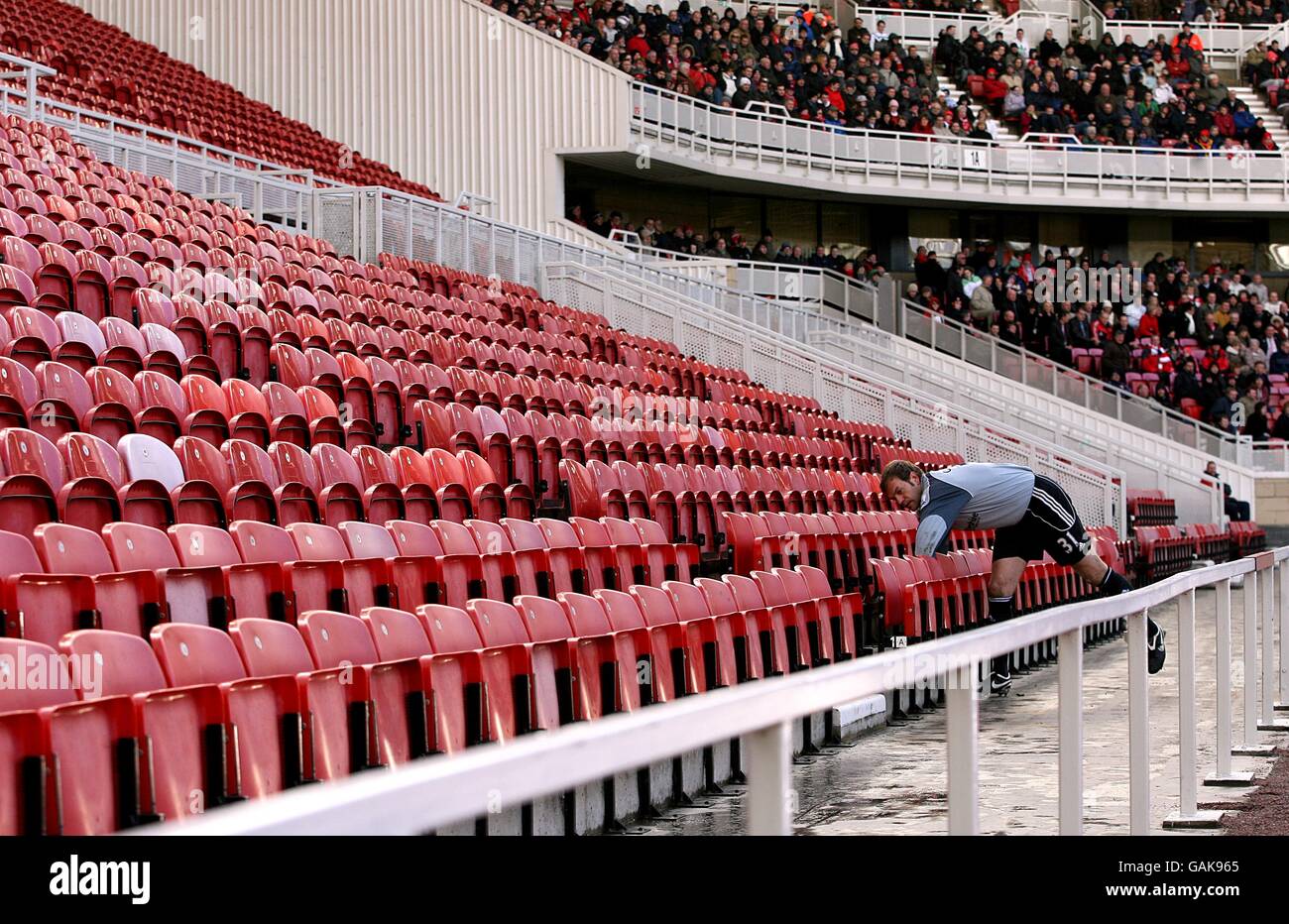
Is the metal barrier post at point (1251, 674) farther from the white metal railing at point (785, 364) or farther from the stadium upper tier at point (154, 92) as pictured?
the stadium upper tier at point (154, 92)

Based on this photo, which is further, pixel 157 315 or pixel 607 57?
pixel 607 57

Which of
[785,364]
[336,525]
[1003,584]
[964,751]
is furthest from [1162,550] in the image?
[964,751]

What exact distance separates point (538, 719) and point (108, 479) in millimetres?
1560

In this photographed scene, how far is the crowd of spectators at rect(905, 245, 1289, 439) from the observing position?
18.1 metres

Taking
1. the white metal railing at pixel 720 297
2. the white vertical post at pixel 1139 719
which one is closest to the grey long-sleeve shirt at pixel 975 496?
the white vertical post at pixel 1139 719

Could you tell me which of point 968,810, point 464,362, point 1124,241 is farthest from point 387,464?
point 1124,241

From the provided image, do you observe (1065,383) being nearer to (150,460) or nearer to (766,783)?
(150,460)

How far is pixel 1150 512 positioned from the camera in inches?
560

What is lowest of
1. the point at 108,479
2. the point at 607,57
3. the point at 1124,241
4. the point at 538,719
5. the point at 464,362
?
the point at 538,719

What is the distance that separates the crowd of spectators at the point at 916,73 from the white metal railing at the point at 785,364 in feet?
21.6

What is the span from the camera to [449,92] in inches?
741

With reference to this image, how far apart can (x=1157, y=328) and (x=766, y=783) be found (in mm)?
→ 19018
